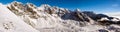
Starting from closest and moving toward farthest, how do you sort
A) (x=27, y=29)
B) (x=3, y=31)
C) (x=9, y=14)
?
(x=3, y=31) < (x=27, y=29) < (x=9, y=14)

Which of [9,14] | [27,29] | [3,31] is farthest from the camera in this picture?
[9,14]

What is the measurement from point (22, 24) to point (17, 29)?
1860mm

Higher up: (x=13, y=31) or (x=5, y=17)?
(x=5, y=17)

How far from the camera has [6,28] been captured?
29906 millimetres

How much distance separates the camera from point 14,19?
107 feet

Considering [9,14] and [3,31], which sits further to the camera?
[9,14]

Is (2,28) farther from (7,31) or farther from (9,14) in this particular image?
(9,14)

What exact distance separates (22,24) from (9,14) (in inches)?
116

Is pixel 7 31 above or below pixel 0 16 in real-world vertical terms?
below

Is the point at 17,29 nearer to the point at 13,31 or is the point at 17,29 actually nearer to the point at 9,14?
the point at 13,31

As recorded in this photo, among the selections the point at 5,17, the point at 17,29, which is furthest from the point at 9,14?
the point at 17,29

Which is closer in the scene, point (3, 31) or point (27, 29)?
point (3, 31)

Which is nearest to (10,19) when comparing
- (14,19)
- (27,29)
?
(14,19)

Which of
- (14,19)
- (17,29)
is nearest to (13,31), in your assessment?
(17,29)
